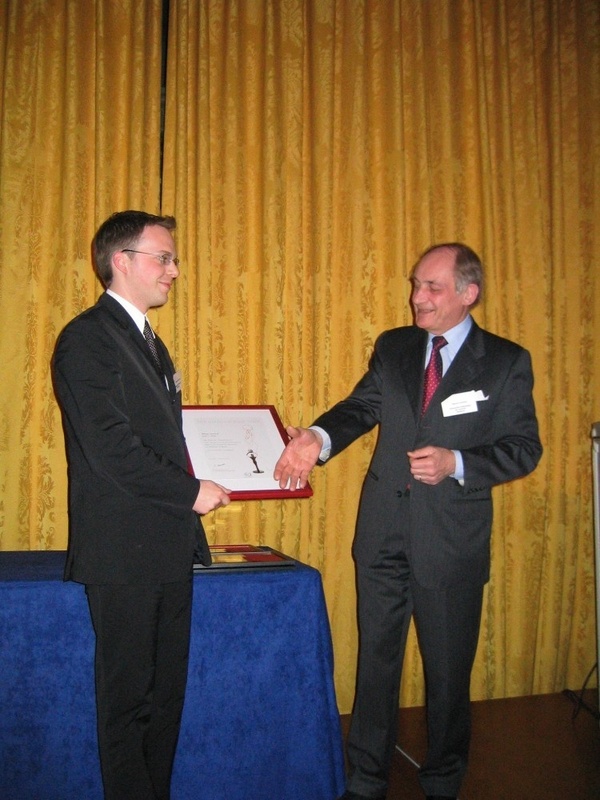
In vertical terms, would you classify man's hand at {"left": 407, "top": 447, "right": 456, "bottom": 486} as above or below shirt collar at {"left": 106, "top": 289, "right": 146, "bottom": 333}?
below

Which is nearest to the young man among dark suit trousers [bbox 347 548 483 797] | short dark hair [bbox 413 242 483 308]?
dark suit trousers [bbox 347 548 483 797]

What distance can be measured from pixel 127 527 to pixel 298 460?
73 centimetres

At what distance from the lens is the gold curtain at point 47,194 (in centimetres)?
305

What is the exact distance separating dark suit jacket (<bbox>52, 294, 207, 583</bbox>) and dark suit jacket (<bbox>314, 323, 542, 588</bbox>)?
76cm

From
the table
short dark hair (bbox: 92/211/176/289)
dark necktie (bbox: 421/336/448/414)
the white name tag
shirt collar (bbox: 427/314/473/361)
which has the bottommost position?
the table

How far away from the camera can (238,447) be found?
7.99ft

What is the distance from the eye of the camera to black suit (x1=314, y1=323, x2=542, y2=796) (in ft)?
7.55

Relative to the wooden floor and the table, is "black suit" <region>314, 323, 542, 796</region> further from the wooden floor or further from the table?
the wooden floor

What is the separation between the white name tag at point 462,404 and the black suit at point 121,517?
3.08 feet

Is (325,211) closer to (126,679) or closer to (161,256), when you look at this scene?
(161,256)

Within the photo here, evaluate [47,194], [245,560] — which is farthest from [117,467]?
[47,194]

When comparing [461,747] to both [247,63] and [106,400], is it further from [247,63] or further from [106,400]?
[247,63]

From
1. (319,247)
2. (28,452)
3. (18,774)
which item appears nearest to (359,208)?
(319,247)

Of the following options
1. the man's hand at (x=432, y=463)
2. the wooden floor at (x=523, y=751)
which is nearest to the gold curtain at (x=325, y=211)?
the wooden floor at (x=523, y=751)
